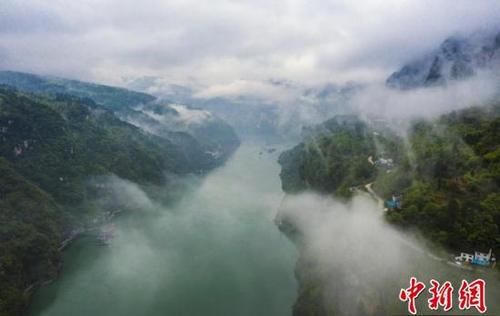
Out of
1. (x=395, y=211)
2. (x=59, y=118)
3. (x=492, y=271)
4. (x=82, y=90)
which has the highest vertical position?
(x=82, y=90)

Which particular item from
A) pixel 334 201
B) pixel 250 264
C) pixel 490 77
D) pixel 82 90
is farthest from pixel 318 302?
pixel 82 90

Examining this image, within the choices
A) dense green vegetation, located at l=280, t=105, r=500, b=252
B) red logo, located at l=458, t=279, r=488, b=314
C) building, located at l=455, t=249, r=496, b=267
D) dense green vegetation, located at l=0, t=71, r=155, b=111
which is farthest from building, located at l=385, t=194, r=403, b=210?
dense green vegetation, located at l=0, t=71, r=155, b=111

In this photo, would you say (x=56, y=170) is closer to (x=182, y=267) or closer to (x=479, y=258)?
(x=182, y=267)

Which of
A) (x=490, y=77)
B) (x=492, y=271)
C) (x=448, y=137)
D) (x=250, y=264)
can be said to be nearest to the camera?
(x=492, y=271)

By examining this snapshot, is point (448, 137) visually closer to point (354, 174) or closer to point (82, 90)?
point (354, 174)

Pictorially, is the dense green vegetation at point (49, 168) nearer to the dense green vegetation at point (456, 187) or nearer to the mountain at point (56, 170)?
the mountain at point (56, 170)

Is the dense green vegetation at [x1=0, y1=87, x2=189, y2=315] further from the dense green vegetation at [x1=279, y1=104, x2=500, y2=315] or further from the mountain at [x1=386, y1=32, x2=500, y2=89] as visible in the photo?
the mountain at [x1=386, y1=32, x2=500, y2=89]
